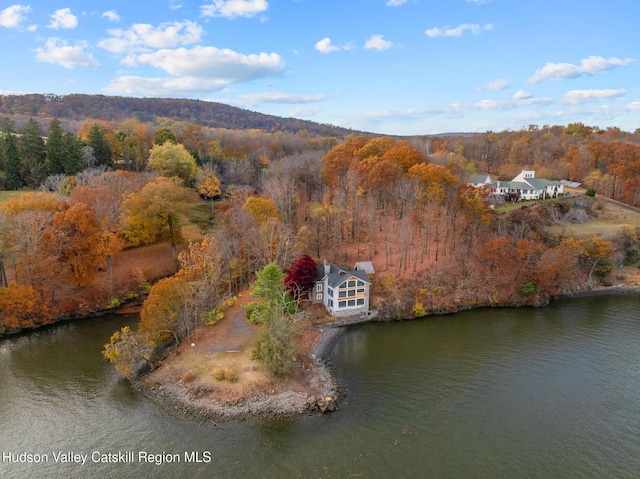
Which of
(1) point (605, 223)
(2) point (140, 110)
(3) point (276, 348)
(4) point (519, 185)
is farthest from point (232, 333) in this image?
(2) point (140, 110)

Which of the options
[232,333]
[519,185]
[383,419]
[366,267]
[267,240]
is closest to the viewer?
[383,419]

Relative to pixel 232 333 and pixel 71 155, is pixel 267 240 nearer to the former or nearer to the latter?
pixel 232 333

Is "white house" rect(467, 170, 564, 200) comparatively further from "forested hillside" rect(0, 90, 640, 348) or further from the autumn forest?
"forested hillside" rect(0, 90, 640, 348)

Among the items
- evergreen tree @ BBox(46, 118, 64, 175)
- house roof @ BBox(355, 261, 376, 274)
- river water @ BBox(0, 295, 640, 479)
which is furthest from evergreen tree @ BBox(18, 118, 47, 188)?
house roof @ BBox(355, 261, 376, 274)

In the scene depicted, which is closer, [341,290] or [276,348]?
[276,348]

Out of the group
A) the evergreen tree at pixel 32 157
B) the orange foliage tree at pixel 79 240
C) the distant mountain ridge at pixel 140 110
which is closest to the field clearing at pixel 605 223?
the orange foliage tree at pixel 79 240

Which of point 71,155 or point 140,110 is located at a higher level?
point 140,110

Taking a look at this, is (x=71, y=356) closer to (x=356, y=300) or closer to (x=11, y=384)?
(x=11, y=384)
